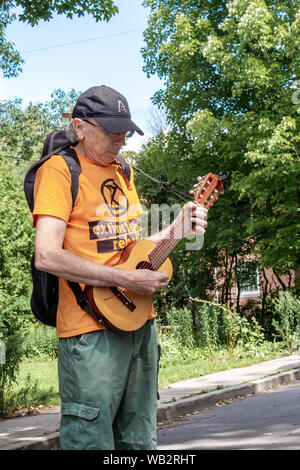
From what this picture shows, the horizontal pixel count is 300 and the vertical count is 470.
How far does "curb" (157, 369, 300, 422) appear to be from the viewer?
8266 mm

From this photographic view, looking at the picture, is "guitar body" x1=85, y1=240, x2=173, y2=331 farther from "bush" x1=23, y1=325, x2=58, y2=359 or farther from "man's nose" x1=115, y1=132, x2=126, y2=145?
"bush" x1=23, y1=325, x2=58, y2=359

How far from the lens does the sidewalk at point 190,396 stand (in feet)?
21.3

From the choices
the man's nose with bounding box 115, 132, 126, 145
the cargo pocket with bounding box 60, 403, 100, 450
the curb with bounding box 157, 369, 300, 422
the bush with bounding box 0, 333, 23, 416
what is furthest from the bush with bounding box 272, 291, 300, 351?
the cargo pocket with bounding box 60, 403, 100, 450

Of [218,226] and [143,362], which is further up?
[218,226]

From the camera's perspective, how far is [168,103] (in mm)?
23391

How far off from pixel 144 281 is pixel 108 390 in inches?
17.5

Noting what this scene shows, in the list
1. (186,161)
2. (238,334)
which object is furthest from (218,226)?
(238,334)

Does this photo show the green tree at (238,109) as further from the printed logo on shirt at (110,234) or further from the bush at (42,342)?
the printed logo on shirt at (110,234)

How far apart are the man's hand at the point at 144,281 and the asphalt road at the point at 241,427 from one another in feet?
11.4

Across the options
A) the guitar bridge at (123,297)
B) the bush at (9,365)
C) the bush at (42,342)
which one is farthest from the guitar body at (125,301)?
the bush at (42,342)

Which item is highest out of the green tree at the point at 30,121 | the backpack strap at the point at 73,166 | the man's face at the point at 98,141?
the green tree at the point at 30,121

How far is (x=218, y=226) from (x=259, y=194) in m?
3.98

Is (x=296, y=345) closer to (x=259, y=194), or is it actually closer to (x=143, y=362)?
(x=259, y=194)

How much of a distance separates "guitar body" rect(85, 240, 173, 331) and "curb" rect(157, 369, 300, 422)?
568cm
